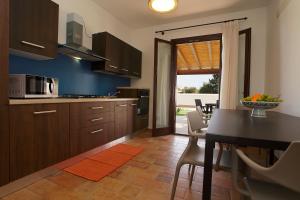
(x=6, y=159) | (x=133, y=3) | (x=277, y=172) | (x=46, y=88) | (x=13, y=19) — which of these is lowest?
(x=6, y=159)

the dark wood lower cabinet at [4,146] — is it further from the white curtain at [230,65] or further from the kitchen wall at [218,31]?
the white curtain at [230,65]

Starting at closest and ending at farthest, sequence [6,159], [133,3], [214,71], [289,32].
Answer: [6,159] → [289,32] → [133,3] → [214,71]

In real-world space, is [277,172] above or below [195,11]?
below

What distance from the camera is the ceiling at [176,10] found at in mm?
2961

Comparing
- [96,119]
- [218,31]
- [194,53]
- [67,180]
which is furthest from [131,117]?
[194,53]

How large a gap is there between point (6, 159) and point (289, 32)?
3.27m

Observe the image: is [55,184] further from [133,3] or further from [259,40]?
[259,40]

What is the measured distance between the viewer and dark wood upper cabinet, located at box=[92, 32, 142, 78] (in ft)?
9.50

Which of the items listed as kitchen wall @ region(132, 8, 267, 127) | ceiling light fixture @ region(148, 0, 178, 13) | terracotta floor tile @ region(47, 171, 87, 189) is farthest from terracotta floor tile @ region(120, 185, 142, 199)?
kitchen wall @ region(132, 8, 267, 127)

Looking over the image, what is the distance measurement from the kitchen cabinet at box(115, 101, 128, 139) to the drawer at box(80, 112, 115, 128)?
0.15 metres

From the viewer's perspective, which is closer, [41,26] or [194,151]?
[194,151]

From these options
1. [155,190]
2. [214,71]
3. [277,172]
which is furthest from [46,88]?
[214,71]

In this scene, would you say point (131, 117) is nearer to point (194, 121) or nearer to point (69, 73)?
point (69, 73)

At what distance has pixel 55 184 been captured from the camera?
1637 mm
